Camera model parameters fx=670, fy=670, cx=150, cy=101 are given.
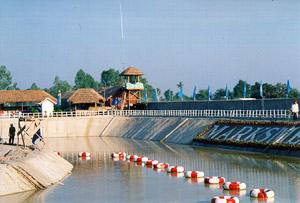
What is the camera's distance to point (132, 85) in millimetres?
102125

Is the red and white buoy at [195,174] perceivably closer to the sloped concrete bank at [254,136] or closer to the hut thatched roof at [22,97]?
the sloped concrete bank at [254,136]

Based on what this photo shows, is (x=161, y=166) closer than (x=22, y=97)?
Yes

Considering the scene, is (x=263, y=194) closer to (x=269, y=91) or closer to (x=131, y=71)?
(x=131, y=71)

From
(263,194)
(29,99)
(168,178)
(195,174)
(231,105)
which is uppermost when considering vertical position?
(29,99)

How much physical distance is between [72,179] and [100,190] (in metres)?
5.77

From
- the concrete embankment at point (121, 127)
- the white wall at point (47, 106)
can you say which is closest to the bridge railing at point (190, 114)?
the concrete embankment at point (121, 127)

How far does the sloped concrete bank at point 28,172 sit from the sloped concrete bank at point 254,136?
56.3 feet

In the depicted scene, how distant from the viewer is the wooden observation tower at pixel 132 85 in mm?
102062

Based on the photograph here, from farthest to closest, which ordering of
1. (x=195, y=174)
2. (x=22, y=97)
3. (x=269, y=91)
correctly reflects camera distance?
(x=269, y=91) → (x=22, y=97) → (x=195, y=174)

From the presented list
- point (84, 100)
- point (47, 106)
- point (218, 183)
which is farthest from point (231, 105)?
point (218, 183)

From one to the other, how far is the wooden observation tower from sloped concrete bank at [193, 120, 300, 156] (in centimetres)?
3567

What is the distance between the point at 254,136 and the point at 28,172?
26.6m

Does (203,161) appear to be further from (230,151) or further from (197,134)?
(197,134)

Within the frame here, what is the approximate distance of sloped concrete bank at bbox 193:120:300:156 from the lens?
170 ft
